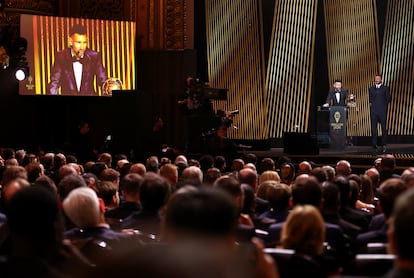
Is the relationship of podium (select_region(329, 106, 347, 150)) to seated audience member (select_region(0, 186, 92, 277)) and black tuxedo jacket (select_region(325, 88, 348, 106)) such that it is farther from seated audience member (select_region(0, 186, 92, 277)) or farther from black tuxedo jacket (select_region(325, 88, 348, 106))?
seated audience member (select_region(0, 186, 92, 277))

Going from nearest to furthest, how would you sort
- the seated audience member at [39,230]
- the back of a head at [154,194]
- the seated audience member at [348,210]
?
the seated audience member at [39,230], the back of a head at [154,194], the seated audience member at [348,210]

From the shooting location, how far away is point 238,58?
16422 millimetres

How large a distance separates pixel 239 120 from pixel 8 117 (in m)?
4.62

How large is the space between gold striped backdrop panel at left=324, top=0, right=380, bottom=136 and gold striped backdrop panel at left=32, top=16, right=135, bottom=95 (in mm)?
4486

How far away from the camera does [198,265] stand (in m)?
1.08

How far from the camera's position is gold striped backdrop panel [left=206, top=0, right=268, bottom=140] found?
645 inches

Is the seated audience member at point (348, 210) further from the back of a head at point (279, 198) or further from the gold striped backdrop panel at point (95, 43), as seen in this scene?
the gold striped backdrop panel at point (95, 43)

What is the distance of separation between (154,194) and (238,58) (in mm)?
12084

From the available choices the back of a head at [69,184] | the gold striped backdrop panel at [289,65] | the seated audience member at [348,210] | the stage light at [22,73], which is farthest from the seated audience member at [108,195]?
the gold striped backdrop panel at [289,65]

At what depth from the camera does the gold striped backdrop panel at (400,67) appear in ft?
Answer: 54.5

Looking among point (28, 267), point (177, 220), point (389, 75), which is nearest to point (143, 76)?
point (389, 75)

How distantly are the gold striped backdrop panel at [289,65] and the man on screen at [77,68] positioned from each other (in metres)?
3.77

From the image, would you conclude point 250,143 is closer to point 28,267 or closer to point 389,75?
point 389,75

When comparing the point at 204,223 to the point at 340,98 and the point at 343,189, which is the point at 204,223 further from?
the point at 340,98
